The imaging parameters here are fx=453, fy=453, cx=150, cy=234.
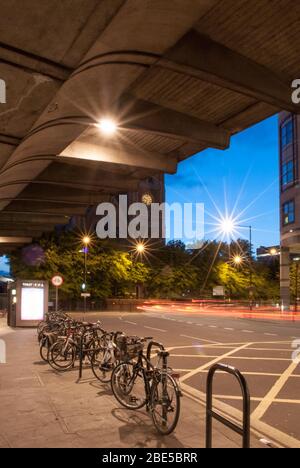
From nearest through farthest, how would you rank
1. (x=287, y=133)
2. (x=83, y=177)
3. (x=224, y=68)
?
(x=224, y=68)
(x=83, y=177)
(x=287, y=133)

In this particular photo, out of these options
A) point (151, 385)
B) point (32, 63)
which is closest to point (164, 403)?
point (151, 385)

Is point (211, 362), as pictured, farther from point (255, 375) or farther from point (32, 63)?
point (32, 63)

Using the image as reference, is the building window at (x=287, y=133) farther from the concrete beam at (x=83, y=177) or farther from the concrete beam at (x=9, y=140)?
the concrete beam at (x=9, y=140)

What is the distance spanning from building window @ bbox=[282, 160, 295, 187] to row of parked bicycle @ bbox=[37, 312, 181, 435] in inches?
1606

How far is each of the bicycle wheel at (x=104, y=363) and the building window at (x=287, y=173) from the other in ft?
137

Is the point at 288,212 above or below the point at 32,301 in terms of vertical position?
above

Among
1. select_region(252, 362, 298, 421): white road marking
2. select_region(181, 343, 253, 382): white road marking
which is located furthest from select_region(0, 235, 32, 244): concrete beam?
select_region(252, 362, 298, 421): white road marking

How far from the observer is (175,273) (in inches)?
2184

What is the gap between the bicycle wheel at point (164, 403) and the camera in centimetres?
556

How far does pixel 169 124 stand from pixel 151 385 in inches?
236

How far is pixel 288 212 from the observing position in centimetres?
4744

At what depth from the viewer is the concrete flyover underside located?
5098 mm

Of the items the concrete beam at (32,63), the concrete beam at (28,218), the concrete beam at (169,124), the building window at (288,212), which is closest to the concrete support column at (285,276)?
the building window at (288,212)
